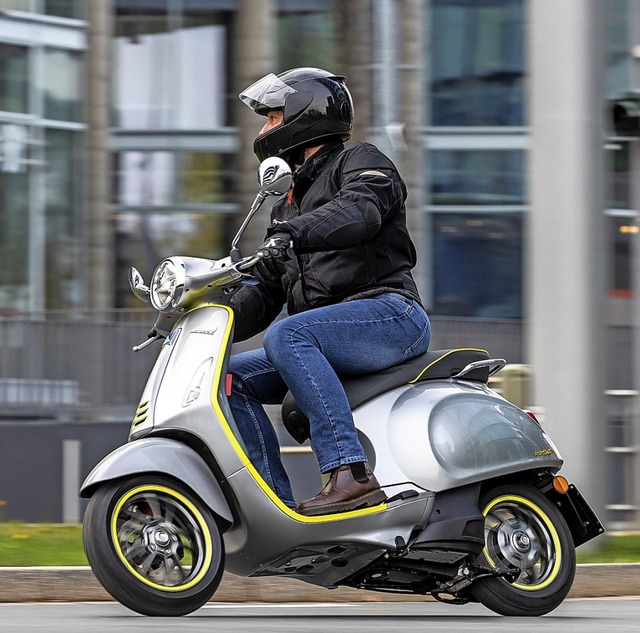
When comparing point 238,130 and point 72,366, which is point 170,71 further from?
point 72,366

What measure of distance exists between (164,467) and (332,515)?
595 mm

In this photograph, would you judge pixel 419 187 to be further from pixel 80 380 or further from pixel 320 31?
pixel 80 380

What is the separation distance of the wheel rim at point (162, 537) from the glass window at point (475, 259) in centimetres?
1423

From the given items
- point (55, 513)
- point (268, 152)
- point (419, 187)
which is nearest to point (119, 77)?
point (419, 187)

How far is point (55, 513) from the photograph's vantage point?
12.6 m

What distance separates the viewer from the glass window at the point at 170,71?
18.8 m

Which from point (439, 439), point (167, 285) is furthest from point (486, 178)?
point (167, 285)

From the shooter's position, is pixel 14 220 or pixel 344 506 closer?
pixel 344 506

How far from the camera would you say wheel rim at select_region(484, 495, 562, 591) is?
5812mm

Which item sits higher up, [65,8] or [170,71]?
[65,8]

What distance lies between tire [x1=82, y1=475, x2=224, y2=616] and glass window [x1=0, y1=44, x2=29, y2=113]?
40.9ft

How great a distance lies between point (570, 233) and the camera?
8.12 meters

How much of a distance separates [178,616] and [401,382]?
1.11 meters

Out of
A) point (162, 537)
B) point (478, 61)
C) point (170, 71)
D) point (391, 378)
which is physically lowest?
point (162, 537)
